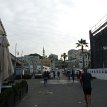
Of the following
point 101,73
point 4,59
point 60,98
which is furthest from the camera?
point 101,73

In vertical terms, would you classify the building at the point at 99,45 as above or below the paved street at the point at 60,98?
above

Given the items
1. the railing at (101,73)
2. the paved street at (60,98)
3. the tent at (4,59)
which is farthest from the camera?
the railing at (101,73)

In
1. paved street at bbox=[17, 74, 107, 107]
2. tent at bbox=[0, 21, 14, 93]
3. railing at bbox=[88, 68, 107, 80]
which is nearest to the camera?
tent at bbox=[0, 21, 14, 93]

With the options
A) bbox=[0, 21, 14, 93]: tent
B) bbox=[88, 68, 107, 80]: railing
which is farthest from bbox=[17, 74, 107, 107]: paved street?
bbox=[88, 68, 107, 80]: railing

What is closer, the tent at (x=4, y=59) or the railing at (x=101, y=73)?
the tent at (x=4, y=59)

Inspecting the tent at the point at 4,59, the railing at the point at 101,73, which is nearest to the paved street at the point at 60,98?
the tent at the point at 4,59

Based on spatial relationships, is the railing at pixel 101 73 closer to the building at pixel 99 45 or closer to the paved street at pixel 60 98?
the building at pixel 99 45

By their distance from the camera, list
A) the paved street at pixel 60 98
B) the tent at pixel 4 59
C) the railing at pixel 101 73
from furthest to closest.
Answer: the railing at pixel 101 73 → the paved street at pixel 60 98 → the tent at pixel 4 59

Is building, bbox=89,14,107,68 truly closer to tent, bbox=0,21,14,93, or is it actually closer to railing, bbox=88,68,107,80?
railing, bbox=88,68,107,80

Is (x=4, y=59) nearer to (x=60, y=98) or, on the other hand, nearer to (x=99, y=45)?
(x=60, y=98)

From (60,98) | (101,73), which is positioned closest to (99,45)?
(101,73)

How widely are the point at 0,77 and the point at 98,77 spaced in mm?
50908

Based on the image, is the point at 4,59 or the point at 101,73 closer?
the point at 4,59

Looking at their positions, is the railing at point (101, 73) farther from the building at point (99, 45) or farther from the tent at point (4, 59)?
the tent at point (4, 59)
